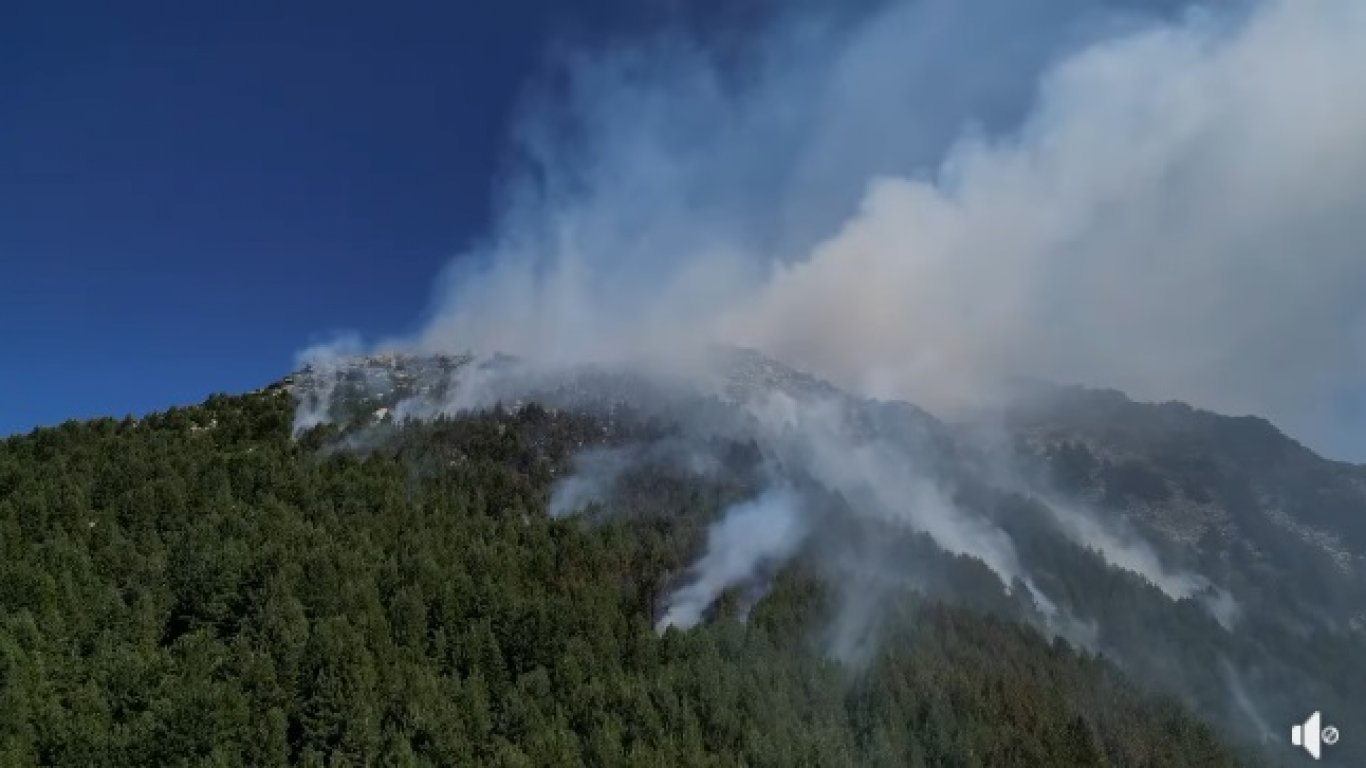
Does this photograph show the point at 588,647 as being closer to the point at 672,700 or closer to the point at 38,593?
the point at 672,700

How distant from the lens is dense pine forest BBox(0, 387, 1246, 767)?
261 feet

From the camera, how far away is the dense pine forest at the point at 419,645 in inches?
3130

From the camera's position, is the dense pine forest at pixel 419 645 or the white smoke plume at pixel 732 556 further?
the white smoke plume at pixel 732 556

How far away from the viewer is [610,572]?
460ft

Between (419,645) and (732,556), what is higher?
(732,556)

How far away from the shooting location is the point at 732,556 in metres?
172

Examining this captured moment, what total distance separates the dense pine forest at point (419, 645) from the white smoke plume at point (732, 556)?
14.8 feet

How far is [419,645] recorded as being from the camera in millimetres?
102312

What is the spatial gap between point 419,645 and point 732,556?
8108 cm

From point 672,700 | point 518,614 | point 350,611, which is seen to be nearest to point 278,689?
point 350,611

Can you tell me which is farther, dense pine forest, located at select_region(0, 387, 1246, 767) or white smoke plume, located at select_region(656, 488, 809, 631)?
white smoke plume, located at select_region(656, 488, 809, 631)

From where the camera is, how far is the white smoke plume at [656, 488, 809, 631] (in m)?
149

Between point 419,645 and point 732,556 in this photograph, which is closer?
point 419,645

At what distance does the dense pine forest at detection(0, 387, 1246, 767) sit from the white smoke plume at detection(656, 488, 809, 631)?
4515mm
